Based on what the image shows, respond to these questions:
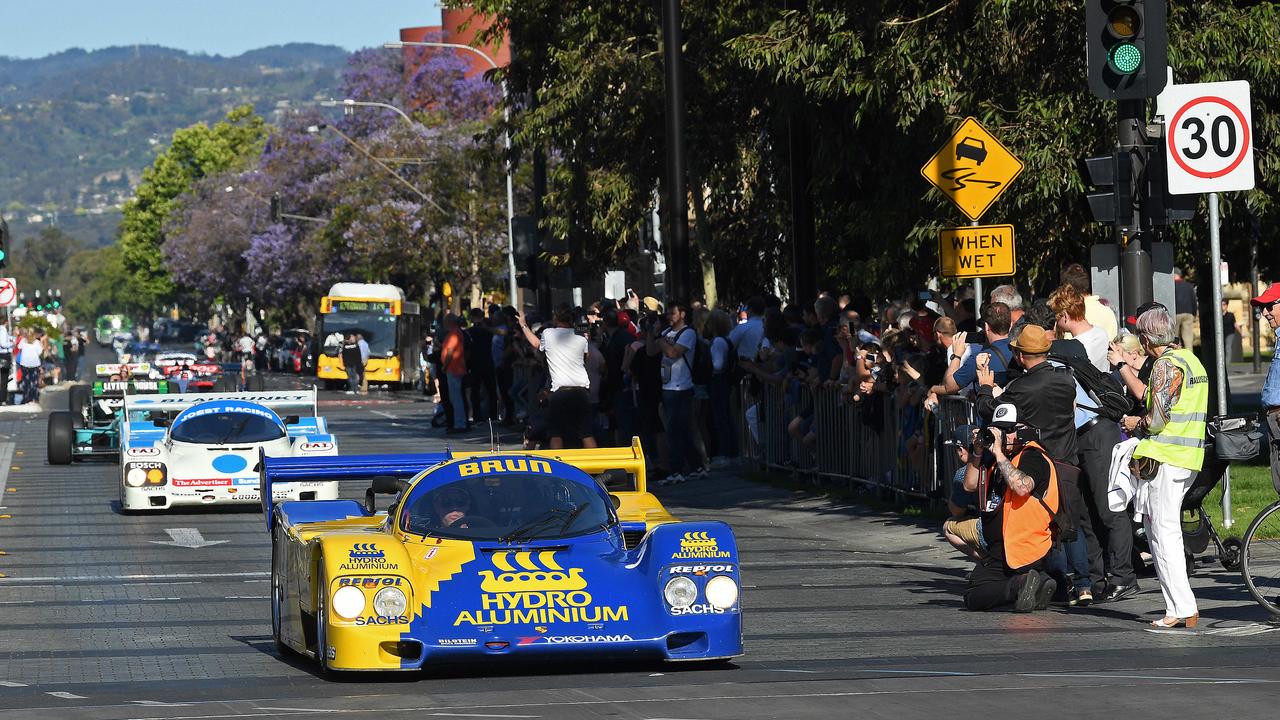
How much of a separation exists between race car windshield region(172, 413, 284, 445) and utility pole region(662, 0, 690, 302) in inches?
202

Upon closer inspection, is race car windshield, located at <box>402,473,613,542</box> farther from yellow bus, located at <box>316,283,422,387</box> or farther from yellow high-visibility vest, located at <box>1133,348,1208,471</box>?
yellow bus, located at <box>316,283,422,387</box>

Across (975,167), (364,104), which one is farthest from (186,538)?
(364,104)

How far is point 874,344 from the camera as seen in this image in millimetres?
18219

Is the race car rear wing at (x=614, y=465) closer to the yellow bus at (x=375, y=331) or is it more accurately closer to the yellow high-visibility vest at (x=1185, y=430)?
the yellow high-visibility vest at (x=1185, y=430)

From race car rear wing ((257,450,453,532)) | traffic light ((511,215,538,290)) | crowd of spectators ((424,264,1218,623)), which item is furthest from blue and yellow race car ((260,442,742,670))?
traffic light ((511,215,538,290))

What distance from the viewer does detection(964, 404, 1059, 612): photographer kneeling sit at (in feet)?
39.4

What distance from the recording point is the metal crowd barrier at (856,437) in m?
16.9

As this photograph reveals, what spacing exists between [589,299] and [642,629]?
188 feet

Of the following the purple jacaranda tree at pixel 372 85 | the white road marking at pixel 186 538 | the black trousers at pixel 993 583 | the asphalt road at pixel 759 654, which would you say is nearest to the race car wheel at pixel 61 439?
the white road marking at pixel 186 538

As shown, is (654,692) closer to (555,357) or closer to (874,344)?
(874,344)

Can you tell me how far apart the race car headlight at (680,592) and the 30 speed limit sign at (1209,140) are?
5646 millimetres

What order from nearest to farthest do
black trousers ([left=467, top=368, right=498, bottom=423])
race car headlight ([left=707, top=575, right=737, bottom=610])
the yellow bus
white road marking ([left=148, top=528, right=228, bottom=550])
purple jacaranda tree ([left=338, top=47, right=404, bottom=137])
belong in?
race car headlight ([left=707, top=575, right=737, bottom=610]), white road marking ([left=148, top=528, right=228, bottom=550]), black trousers ([left=467, top=368, right=498, bottom=423]), the yellow bus, purple jacaranda tree ([left=338, top=47, right=404, bottom=137])

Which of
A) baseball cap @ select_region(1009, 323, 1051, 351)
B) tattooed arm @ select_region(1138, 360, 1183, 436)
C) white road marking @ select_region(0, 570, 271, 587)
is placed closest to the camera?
tattooed arm @ select_region(1138, 360, 1183, 436)

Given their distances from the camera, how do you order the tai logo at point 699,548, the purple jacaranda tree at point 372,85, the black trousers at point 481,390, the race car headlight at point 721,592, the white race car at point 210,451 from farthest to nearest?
the purple jacaranda tree at point 372,85 < the black trousers at point 481,390 < the white race car at point 210,451 < the tai logo at point 699,548 < the race car headlight at point 721,592
